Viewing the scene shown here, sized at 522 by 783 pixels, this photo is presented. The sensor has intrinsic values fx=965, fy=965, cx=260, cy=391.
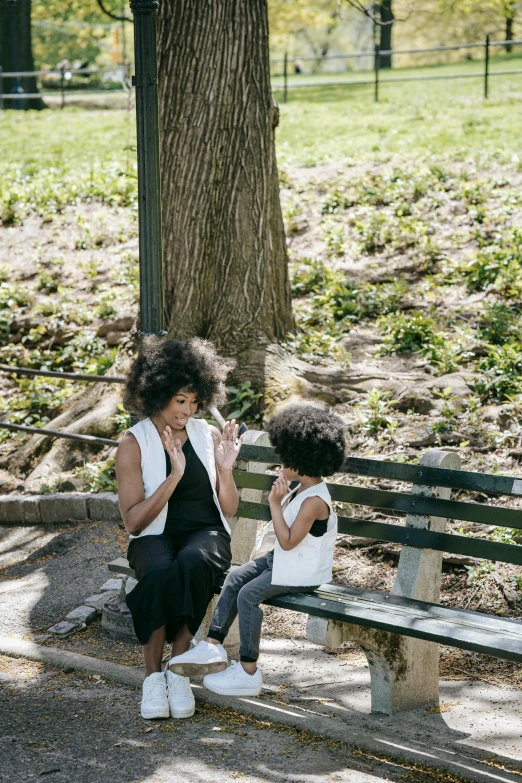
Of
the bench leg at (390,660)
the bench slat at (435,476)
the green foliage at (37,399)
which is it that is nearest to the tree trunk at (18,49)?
the green foliage at (37,399)

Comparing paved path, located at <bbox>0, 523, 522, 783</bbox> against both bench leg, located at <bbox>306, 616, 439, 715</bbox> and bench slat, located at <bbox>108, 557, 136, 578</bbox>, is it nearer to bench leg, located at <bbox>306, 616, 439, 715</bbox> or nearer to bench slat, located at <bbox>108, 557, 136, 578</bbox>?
bench leg, located at <bbox>306, 616, 439, 715</bbox>

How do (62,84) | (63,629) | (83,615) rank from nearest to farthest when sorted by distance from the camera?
(63,629) → (83,615) → (62,84)

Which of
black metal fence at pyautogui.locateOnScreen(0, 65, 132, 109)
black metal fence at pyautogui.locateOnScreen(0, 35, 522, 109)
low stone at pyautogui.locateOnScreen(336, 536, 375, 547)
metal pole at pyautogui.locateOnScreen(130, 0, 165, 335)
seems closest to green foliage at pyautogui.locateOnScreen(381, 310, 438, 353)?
low stone at pyautogui.locateOnScreen(336, 536, 375, 547)

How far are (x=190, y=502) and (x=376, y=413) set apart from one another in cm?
275

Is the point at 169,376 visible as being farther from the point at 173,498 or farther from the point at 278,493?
the point at 278,493

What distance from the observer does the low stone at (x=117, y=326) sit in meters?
9.25

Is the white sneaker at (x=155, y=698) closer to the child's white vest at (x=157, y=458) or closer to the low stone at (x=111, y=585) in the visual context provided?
the child's white vest at (x=157, y=458)

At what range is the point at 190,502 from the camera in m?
4.14

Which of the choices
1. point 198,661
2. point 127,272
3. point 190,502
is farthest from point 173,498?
point 127,272

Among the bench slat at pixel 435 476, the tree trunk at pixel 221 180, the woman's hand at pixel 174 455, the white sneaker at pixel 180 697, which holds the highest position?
the tree trunk at pixel 221 180

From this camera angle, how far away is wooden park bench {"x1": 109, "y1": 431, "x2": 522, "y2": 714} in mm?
3541

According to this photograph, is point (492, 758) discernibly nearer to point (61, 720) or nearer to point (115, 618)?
point (61, 720)

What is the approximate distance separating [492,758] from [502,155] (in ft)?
28.5

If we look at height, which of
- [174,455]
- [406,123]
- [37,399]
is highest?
[406,123]
